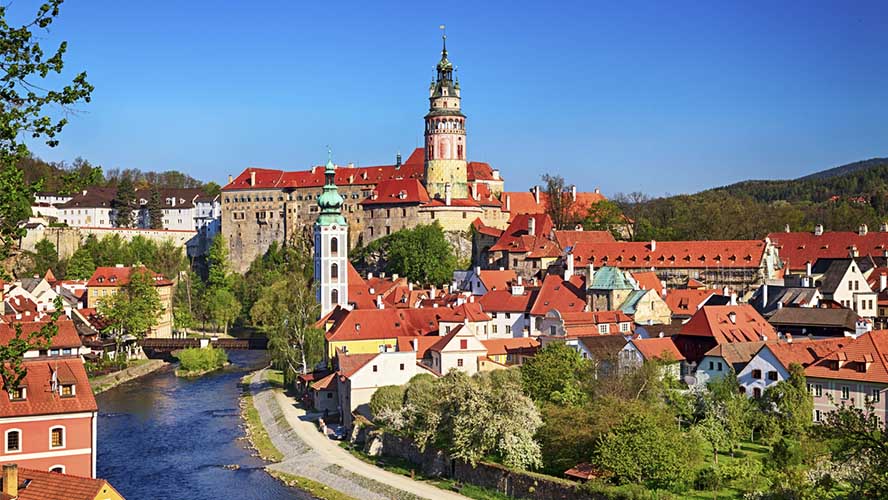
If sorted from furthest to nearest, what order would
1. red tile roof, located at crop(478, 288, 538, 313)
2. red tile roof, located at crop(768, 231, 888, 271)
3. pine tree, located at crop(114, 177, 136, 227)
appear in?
1. pine tree, located at crop(114, 177, 136, 227)
2. red tile roof, located at crop(768, 231, 888, 271)
3. red tile roof, located at crop(478, 288, 538, 313)

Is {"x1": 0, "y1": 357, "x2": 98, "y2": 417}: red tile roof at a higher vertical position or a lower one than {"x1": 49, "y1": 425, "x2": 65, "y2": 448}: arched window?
higher

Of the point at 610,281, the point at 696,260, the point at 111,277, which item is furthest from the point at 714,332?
the point at 111,277

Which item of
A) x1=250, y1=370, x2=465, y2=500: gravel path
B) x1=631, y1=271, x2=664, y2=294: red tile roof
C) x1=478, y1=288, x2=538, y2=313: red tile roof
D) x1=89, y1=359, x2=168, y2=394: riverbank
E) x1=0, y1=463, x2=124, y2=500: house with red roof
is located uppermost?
x1=631, y1=271, x2=664, y2=294: red tile roof

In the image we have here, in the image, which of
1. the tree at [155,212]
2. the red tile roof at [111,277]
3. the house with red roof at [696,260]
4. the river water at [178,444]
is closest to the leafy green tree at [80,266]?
the red tile roof at [111,277]

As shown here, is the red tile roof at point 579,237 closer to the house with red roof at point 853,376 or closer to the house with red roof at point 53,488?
the house with red roof at point 853,376

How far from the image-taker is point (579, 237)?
213ft

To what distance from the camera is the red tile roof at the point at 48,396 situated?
2264 centimetres

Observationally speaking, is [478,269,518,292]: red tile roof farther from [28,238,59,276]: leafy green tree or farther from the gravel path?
[28,238,59,276]: leafy green tree

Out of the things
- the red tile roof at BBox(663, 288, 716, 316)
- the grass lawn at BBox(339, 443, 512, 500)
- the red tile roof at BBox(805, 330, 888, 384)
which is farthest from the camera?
the red tile roof at BBox(663, 288, 716, 316)

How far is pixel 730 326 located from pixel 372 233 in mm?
44295

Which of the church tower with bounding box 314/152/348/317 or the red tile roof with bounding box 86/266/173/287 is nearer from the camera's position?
the church tower with bounding box 314/152/348/317

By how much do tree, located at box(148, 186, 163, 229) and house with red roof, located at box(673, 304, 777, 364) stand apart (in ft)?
207

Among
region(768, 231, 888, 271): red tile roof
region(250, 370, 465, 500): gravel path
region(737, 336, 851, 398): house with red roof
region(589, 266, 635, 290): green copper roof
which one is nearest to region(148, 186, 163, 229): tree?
region(589, 266, 635, 290): green copper roof

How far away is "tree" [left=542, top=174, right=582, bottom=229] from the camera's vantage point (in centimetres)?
7694
